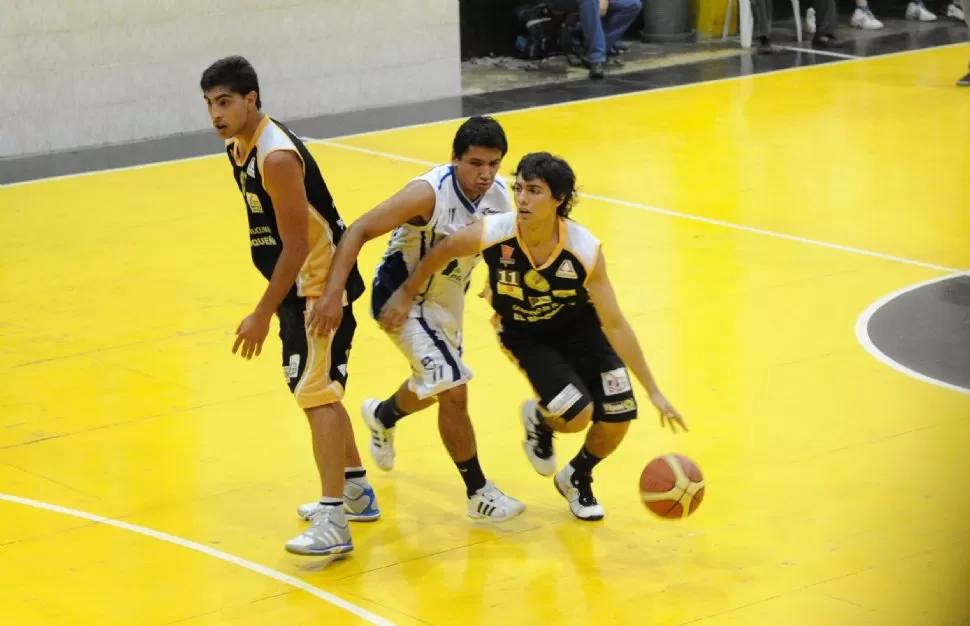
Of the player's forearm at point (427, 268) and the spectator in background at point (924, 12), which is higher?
the player's forearm at point (427, 268)

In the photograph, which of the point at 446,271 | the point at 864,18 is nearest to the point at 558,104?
the point at 864,18

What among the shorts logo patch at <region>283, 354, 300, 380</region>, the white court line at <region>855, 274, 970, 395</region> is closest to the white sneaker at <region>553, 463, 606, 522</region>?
the shorts logo patch at <region>283, 354, 300, 380</region>

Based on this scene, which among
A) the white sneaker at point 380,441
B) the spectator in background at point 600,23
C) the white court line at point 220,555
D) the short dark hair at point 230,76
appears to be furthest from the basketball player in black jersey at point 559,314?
the spectator in background at point 600,23

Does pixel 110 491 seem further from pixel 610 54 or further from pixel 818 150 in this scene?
pixel 610 54

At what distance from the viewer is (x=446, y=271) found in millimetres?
6422

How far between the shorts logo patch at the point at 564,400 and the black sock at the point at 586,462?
0.97 ft

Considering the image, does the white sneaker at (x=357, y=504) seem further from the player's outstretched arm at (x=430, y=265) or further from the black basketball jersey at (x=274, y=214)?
the black basketball jersey at (x=274, y=214)

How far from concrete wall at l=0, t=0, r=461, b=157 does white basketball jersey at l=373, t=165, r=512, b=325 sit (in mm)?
9140

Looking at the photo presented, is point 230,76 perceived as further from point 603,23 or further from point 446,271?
point 603,23

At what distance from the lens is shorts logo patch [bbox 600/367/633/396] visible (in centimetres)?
620

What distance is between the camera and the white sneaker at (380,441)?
6.89 m

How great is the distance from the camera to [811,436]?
721 cm

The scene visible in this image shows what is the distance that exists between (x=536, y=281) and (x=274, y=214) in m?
1.05

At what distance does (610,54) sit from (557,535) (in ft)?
44.2
